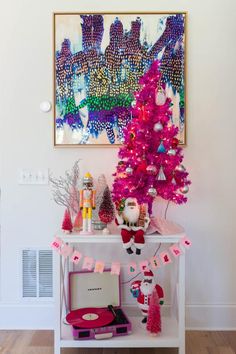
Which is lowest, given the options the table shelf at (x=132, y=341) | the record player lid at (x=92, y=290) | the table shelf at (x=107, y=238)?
the table shelf at (x=132, y=341)

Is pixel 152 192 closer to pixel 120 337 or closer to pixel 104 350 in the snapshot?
pixel 120 337

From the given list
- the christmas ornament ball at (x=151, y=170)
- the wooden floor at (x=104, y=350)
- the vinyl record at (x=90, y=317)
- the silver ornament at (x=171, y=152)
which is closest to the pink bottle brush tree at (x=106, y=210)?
the christmas ornament ball at (x=151, y=170)

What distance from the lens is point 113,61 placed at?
97.1 inches

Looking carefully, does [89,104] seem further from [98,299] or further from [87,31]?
[98,299]

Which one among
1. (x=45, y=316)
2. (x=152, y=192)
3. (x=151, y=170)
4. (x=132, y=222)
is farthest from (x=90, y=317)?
(x=151, y=170)

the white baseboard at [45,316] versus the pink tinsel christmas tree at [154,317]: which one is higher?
the pink tinsel christmas tree at [154,317]

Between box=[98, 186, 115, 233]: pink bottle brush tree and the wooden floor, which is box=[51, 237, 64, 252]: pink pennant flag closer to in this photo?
box=[98, 186, 115, 233]: pink bottle brush tree

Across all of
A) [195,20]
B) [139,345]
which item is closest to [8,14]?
[195,20]

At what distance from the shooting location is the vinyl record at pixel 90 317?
2.10m

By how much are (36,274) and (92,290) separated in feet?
1.37

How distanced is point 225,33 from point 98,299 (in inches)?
76.6

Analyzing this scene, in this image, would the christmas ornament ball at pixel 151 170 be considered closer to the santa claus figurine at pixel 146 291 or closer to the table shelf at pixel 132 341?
the santa claus figurine at pixel 146 291

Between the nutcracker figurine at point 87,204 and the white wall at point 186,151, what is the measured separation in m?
0.38

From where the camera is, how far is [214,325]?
2525 mm
